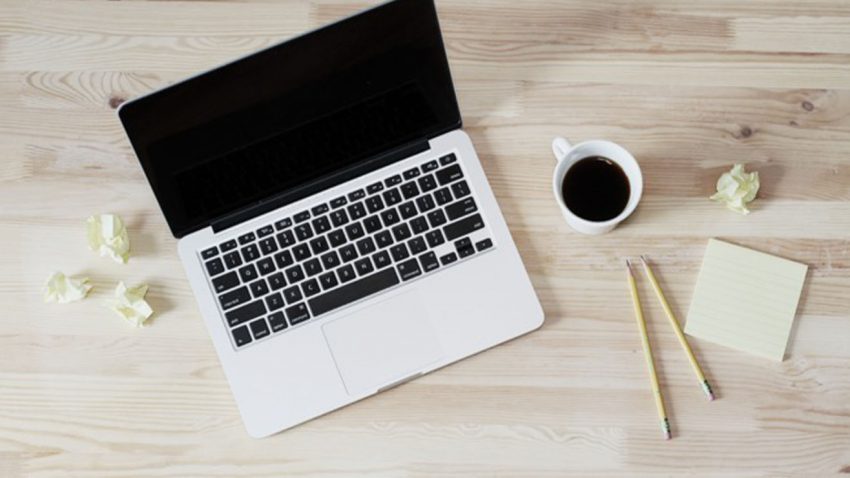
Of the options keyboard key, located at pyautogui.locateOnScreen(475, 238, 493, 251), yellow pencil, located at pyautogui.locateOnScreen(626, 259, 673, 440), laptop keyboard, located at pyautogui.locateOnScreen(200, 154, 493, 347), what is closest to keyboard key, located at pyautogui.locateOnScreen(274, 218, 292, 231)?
laptop keyboard, located at pyautogui.locateOnScreen(200, 154, 493, 347)

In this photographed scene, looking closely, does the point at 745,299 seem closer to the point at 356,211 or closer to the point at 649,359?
the point at 649,359

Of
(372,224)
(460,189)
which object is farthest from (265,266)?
(460,189)

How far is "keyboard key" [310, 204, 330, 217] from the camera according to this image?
1022mm

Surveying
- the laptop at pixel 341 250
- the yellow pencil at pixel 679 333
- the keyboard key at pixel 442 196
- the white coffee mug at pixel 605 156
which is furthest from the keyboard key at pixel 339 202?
the yellow pencil at pixel 679 333

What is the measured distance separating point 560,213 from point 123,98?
0.53m

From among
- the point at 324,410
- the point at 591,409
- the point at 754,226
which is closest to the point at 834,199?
the point at 754,226

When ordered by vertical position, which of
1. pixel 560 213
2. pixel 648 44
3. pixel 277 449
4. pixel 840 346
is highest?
pixel 648 44

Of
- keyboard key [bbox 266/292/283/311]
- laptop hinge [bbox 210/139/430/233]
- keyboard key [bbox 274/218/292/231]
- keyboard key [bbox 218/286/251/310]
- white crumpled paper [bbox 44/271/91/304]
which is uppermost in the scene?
white crumpled paper [bbox 44/271/91/304]

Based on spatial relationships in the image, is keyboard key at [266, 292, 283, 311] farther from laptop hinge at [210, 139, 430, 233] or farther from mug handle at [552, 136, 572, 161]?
mug handle at [552, 136, 572, 161]

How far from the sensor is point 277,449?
3.32 ft

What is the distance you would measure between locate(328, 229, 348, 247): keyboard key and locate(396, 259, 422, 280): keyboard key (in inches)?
2.7

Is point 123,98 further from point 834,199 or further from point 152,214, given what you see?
point 834,199

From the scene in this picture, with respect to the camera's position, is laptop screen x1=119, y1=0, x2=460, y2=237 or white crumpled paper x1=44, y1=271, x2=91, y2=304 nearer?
laptop screen x1=119, y1=0, x2=460, y2=237

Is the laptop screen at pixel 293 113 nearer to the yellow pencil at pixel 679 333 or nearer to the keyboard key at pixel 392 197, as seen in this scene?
the keyboard key at pixel 392 197
